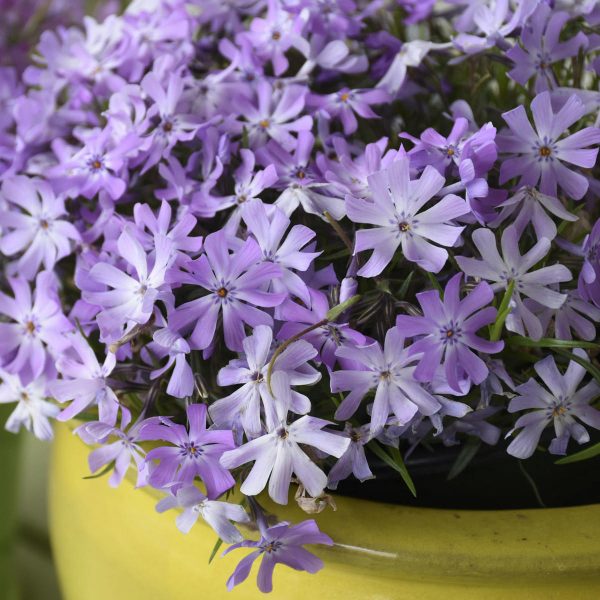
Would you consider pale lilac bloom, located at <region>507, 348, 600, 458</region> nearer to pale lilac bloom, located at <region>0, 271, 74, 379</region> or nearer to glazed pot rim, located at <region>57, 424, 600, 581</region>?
glazed pot rim, located at <region>57, 424, 600, 581</region>

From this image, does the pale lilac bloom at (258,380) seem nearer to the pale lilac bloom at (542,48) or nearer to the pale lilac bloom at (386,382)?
the pale lilac bloom at (386,382)

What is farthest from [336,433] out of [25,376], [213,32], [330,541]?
[213,32]

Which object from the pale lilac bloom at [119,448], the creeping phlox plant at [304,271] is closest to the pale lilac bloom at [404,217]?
the creeping phlox plant at [304,271]

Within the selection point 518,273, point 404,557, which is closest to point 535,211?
point 518,273

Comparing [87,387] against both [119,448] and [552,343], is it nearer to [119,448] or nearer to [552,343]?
[119,448]

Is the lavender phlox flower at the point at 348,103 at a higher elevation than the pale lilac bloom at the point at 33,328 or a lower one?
higher

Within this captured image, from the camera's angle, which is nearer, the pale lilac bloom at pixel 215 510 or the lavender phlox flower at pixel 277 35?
the pale lilac bloom at pixel 215 510
